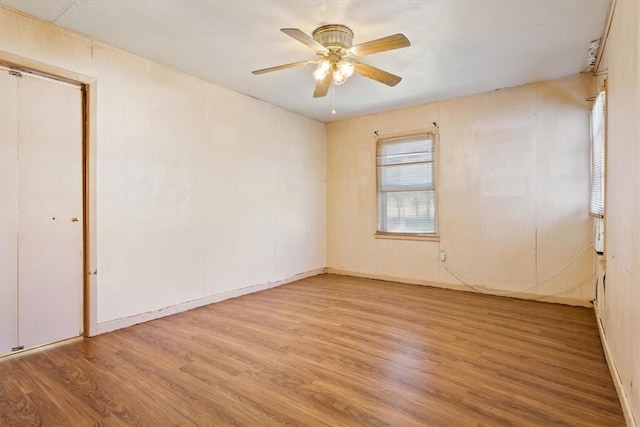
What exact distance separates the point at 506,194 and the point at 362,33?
2.79 m

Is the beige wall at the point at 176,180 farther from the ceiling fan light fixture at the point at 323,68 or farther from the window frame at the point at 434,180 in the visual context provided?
the ceiling fan light fixture at the point at 323,68

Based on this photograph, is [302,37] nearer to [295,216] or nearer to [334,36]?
[334,36]

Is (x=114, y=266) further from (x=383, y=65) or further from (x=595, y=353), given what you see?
(x=595, y=353)

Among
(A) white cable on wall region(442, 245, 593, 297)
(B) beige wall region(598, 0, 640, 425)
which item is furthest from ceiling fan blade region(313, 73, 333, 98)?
(A) white cable on wall region(442, 245, 593, 297)

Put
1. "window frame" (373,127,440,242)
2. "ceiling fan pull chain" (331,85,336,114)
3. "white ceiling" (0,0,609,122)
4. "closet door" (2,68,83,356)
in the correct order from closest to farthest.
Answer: "white ceiling" (0,0,609,122) → "closet door" (2,68,83,356) → "ceiling fan pull chain" (331,85,336,114) → "window frame" (373,127,440,242)

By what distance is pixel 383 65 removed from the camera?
3506 mm

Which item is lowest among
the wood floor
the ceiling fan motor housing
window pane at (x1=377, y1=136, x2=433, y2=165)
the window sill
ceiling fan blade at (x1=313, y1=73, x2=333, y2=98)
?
the wood floor

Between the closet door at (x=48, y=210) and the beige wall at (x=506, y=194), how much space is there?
388cm

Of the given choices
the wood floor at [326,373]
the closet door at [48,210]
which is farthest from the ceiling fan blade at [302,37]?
the wood floor at [326,373]

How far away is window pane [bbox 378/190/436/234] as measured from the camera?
4887 millimetres

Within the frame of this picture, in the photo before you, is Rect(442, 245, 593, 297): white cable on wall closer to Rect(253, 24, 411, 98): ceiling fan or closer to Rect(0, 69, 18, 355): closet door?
Rect(253, 24, 411, 98): ceiling fan

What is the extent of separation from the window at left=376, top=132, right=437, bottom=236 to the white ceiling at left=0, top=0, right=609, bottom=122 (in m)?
1.09

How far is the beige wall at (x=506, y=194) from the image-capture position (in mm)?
3830

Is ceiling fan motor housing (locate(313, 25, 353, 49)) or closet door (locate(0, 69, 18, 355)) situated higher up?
ceiling fan motor housing (locate(313, 25, 353, 49))
